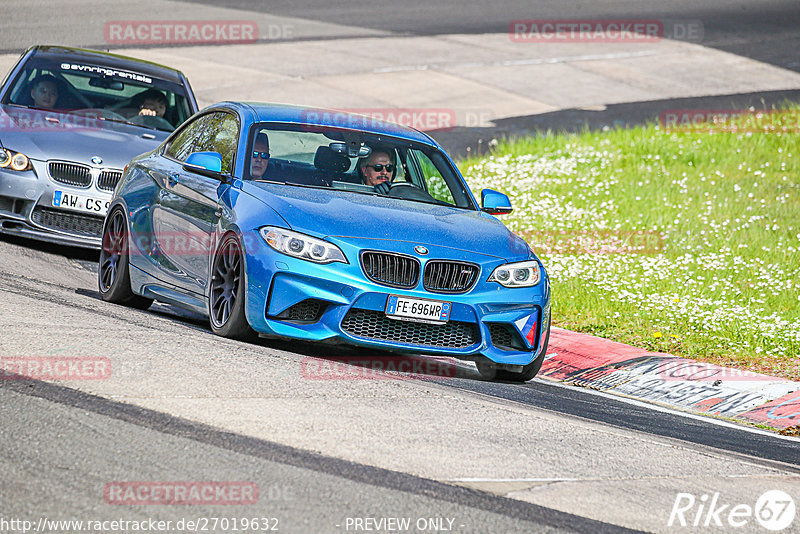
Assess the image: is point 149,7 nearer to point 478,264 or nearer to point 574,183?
point 574,183

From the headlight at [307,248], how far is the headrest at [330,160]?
1263 millimetres

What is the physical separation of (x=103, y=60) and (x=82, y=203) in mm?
2716

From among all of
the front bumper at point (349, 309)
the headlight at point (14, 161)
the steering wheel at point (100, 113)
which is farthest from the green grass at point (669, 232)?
the headlight at point (14, 161)

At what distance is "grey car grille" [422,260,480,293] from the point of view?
761 cm

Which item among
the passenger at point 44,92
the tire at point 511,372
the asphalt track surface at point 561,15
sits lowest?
the tire at point 511,372

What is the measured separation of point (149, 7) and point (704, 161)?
15201 millimetres

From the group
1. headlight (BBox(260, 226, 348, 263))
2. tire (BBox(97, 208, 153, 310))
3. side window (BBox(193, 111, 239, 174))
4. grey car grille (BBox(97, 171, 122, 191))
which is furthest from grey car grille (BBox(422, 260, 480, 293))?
grey car grille (BBox(97, 171, 122, 191))

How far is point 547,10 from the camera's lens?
1292 inches

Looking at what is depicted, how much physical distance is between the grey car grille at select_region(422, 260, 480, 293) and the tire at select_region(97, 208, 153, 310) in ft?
8.88

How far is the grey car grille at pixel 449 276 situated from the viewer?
7.61m

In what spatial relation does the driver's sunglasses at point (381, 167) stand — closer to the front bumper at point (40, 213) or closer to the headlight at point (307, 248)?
the headlight at point (307, 248)

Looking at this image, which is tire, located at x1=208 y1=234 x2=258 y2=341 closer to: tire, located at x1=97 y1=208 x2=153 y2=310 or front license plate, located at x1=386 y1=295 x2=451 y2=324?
front license plate, located at x1=386 y1=295 x2=451 y2=324

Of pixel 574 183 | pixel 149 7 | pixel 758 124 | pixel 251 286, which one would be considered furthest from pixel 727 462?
pixel 149 7

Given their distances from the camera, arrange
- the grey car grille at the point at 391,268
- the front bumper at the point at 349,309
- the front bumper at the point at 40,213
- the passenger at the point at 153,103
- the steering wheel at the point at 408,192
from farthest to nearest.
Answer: the passenger at the point at 153,103
the front bumper at the point at 40,213
the steering wheel at the point at 408,192
the grey car grille at the point at 391,268
the front bumper at the point at 349,309
